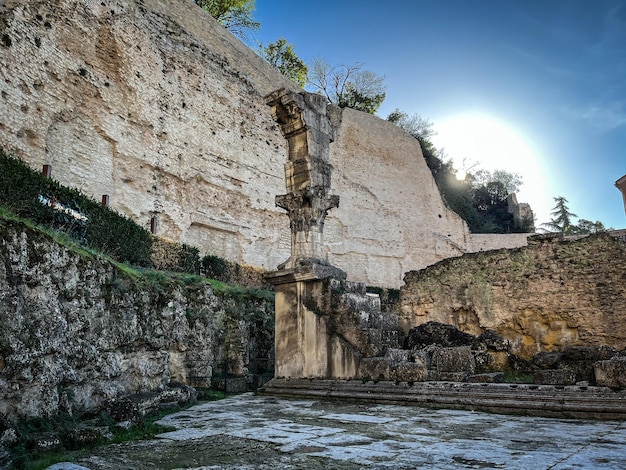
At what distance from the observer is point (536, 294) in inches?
451

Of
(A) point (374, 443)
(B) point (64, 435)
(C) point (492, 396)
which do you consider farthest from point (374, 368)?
(B) point (64, 435)

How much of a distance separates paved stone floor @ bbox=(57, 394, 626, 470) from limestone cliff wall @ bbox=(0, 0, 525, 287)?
11.4 meters

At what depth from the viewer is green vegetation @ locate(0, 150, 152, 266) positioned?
7.43m

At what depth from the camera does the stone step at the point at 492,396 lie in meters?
4.31

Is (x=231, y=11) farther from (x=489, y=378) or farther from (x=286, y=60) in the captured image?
(x=489, y=378)

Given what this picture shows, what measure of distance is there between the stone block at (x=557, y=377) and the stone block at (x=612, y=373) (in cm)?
31

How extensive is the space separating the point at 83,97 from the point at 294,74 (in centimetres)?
2005

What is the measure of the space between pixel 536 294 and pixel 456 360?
6.62 metres

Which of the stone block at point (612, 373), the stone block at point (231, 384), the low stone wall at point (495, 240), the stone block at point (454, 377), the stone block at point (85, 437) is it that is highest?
the low stone wall at point (495, 240)

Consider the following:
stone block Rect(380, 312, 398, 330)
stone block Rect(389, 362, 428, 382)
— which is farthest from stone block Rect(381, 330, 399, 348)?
stone block Rect(389, 362, 428, 382)

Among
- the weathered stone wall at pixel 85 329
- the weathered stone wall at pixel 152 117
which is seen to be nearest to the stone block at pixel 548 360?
the weathered stone wall at pixel 85 329

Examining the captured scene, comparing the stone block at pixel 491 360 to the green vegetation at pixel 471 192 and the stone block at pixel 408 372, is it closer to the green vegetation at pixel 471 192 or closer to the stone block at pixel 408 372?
the stone block at pixel 408 372

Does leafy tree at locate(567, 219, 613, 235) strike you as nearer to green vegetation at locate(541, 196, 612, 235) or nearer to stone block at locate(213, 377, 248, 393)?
green vegetation at locate(541, 196, 612, 235)

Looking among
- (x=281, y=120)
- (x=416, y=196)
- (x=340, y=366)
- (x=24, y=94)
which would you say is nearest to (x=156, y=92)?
(x=24, y=94)
